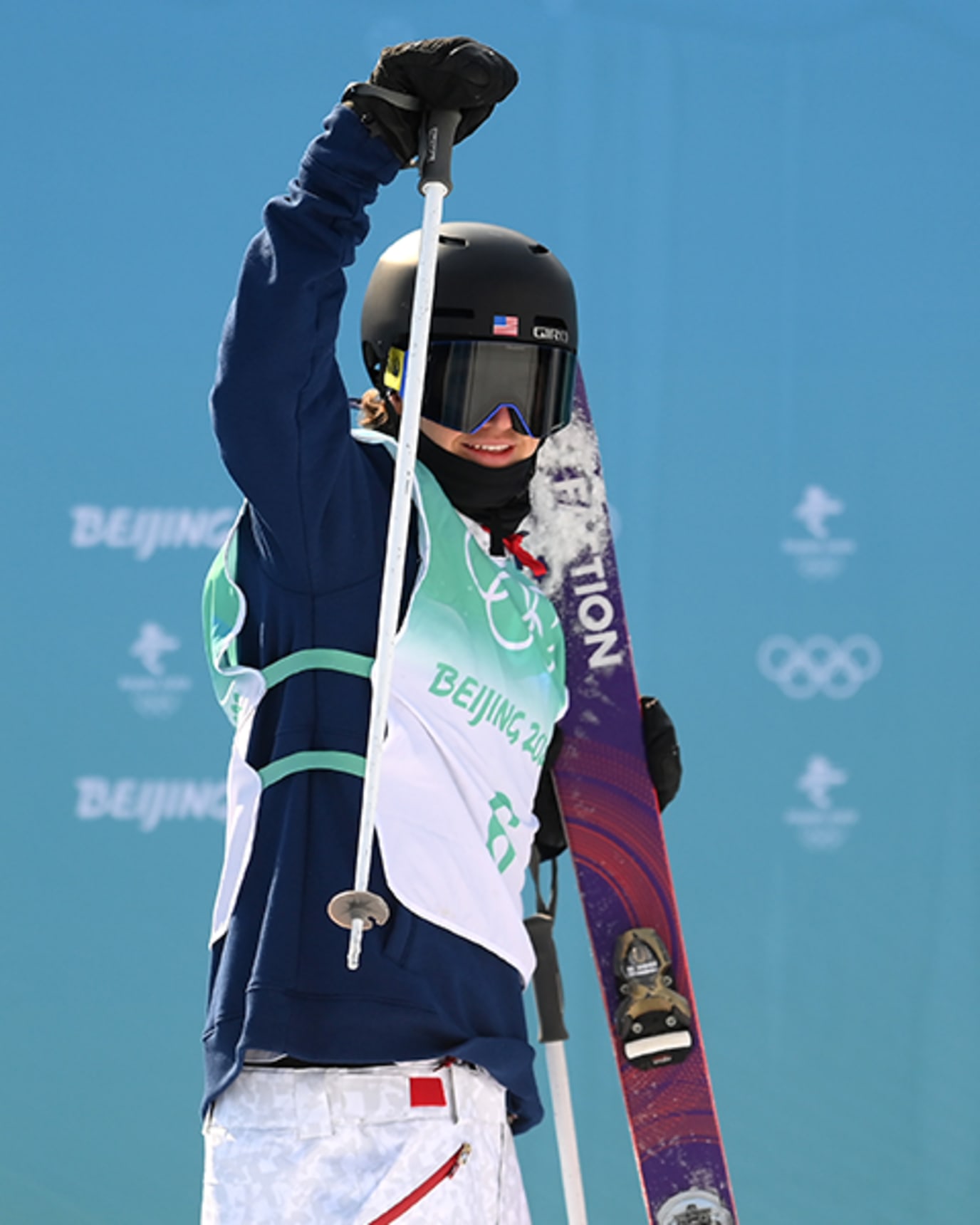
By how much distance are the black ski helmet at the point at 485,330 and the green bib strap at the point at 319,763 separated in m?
0.43

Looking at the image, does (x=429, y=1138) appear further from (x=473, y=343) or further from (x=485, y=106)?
(x=485, y=106)

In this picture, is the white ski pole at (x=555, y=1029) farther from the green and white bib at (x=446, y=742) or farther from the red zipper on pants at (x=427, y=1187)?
the red zipper on pants at (x=427, y=1187)

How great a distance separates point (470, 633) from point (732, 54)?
2.30 m

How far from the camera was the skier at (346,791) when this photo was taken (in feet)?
4.34

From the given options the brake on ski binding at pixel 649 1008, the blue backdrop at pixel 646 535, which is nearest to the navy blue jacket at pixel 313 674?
the brake on ski binding at pixel 649 1008

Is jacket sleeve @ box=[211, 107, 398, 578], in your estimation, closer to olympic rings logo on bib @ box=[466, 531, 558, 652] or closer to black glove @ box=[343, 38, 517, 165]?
black glove @ box=[343, 38, 517, 165]

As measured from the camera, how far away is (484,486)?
1.74m

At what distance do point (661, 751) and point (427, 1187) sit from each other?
92 centimetres

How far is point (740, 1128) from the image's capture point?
11.0 feet

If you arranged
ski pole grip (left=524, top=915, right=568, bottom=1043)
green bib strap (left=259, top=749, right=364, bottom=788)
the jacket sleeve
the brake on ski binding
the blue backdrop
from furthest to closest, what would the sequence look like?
the blue backdrop → the brake on ski binding → ski pole grip (left=524, top=915, right=568, bottom=1043) → green bib strap (left=259, top=749, right=364, bottom=788) → the jacket sleeve

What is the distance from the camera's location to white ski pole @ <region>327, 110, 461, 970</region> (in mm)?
1331

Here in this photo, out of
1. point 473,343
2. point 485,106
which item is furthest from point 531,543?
point 485,106

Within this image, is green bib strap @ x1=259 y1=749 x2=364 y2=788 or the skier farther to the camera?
green bib strap @ x1=259 y1=749 x2=364 y2=788

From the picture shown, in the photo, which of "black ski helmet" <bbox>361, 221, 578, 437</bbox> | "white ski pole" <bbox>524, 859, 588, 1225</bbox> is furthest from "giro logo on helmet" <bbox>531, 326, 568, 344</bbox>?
"white ski pole" <bbox>524, 859, 588, 1225</bbox>
